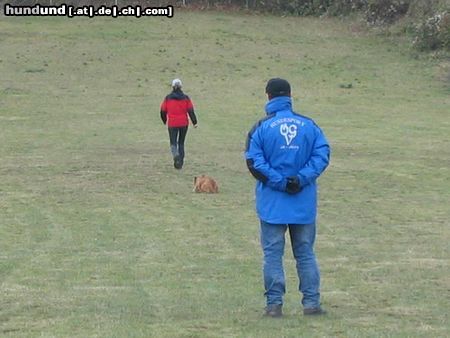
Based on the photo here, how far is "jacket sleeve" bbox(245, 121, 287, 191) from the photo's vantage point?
8594 millimetres

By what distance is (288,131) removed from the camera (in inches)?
342

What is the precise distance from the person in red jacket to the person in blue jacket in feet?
46.2

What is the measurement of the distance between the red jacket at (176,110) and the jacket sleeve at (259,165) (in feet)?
46.7

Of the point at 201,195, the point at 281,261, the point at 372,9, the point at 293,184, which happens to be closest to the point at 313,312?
the point at 281,261

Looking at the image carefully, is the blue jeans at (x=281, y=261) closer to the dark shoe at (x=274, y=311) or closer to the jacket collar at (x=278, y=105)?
the dark shoe at (x=274, y=311)

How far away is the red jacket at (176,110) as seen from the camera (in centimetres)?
2294

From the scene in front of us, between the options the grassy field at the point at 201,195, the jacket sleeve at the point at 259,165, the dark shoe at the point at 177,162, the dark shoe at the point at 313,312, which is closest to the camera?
the jacket sleeve at the point at 259,165

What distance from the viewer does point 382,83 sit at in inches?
1804

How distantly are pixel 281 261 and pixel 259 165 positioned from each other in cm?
85

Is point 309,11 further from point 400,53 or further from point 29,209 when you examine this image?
point 29,209

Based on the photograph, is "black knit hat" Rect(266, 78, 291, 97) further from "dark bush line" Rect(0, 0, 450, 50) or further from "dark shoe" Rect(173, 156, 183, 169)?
"dark bush line" Rect(0, 0, 450, 50)

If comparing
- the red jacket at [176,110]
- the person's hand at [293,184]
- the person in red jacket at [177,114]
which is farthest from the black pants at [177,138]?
the person's hand at [293,184]

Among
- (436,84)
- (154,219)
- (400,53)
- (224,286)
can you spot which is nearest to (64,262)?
(224,286)

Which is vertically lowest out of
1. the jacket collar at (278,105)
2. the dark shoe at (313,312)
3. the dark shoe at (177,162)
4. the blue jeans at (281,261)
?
the dark shoe at (177,162)
